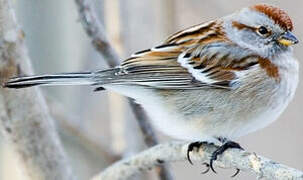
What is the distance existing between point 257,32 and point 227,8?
99 centimetres

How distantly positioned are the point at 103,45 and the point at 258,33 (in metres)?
0.59

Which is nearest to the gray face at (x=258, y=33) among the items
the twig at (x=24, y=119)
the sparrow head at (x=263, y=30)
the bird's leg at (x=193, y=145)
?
the sparrow head at (x=263, y=30)

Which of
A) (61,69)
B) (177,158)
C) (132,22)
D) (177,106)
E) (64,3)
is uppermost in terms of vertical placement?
(64,3)

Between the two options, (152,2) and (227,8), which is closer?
(152,2)

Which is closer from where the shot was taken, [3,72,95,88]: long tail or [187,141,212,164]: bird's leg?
[3,72,95,88]: long tail

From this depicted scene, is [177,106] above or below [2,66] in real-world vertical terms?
below

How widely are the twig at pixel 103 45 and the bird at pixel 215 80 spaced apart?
6 cm

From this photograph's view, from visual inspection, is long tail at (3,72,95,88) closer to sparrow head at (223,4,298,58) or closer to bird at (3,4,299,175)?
bird at (3,4,299,175)

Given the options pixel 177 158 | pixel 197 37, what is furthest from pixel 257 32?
pixel 177 158

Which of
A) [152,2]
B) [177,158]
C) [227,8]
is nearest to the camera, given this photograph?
[177,158]

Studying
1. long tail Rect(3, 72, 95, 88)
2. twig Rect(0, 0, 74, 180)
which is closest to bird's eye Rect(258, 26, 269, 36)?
long tail Rect(3, 72, 95, 88)

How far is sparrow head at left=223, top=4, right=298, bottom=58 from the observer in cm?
202

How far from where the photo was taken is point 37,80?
1.66m

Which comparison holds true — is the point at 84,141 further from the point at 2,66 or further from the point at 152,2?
the point at 2,66
